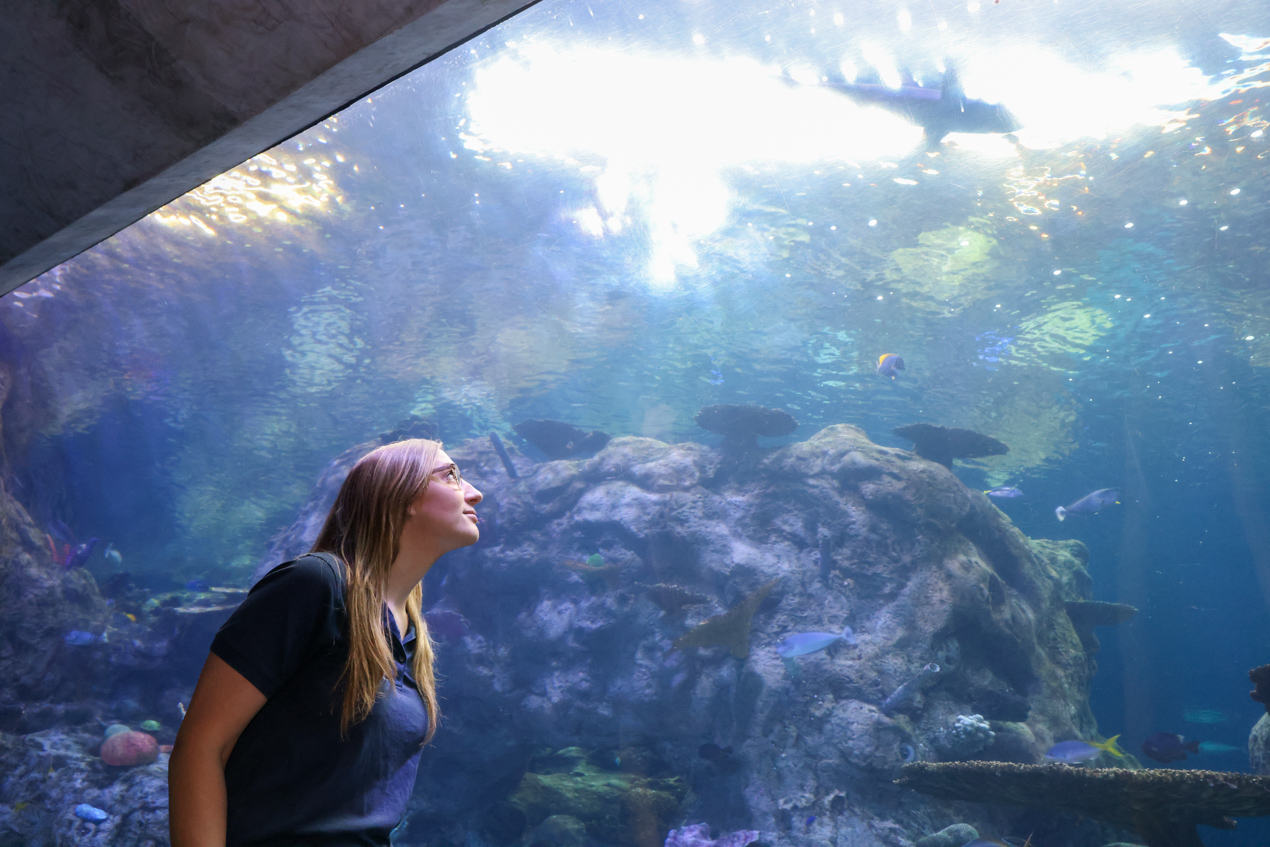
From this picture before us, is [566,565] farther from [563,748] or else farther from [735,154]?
[735,154]

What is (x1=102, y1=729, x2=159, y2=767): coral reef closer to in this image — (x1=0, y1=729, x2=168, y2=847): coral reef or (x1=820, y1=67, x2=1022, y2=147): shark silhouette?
(x1=0, y1=729, x2=168, y2=847): coral reef

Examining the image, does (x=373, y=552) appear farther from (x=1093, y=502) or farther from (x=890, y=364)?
(x=1093, y=502)

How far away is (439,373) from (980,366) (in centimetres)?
A: 2356

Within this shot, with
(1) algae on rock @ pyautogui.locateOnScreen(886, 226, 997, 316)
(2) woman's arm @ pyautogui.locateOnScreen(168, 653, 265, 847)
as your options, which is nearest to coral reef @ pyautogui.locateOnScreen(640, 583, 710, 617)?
(2) woman's arm @ pyautogui.locateOnScreen(168, 653, 265, 847)

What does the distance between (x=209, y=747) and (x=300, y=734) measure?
190 millimetres

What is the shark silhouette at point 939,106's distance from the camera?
11102 mm

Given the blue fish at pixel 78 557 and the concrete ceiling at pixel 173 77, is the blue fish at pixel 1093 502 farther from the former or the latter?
the blue fish at pixel 78 557

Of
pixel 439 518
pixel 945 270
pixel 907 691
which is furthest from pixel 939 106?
pixel 439 518

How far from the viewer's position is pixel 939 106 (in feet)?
37.8

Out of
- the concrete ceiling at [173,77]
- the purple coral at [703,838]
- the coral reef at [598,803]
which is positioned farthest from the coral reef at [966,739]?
the concrete ceiling at [173,77]

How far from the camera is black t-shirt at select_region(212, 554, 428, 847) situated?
1421 mm

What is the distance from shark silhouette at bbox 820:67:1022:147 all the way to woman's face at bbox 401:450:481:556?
479 inches

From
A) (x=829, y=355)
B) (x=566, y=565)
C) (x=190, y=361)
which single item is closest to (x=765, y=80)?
(x=566, y=565)

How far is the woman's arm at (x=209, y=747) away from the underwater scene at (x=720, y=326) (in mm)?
8178
